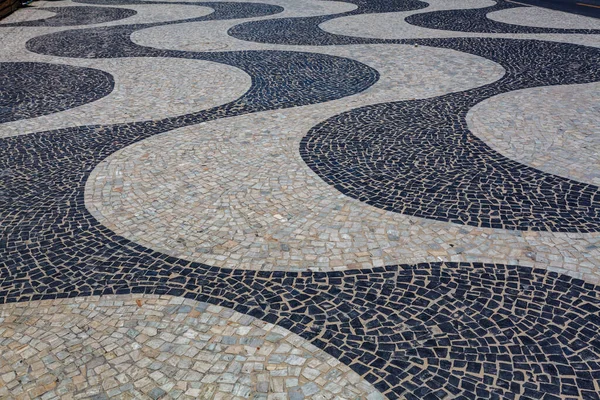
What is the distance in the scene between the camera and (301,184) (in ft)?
20.7

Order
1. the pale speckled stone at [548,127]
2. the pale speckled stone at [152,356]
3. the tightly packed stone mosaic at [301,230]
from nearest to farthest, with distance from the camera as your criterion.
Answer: the pale speckled stone at [152,356], the tightly packed stone mosaic at [301,230], the pale speckled stone at [548,127]

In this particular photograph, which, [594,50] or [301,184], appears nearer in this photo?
[301,184]

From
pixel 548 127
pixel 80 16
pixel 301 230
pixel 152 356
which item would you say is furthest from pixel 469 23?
pixel 152 356

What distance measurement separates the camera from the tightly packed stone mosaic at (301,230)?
12.4 feet

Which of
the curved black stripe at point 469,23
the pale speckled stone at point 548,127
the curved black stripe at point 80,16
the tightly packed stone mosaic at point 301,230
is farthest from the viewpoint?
the curved black stripe at point 80,16

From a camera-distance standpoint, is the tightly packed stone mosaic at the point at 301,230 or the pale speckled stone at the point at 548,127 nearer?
the tightly packed stone mosaic at the point at 301,230

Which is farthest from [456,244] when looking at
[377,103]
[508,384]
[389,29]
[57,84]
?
[389,29]

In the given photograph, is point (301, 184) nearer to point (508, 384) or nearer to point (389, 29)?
point (508, 384)

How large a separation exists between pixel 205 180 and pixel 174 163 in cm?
67

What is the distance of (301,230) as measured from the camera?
5.39 metres

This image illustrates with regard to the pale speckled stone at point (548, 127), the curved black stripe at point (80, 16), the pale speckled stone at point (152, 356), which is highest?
the pale speckled stone at point (152, 356)

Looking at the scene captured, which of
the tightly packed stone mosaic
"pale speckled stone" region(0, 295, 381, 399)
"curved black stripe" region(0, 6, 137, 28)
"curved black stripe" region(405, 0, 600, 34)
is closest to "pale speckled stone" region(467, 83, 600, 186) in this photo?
the tightly packed stone mosaic

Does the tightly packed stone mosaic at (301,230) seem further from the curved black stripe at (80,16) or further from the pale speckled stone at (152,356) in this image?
the curved black stripe at (80,16)

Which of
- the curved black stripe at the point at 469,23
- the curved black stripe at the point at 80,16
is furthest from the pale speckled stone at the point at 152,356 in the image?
the curved black stripe at the point at 80,16
